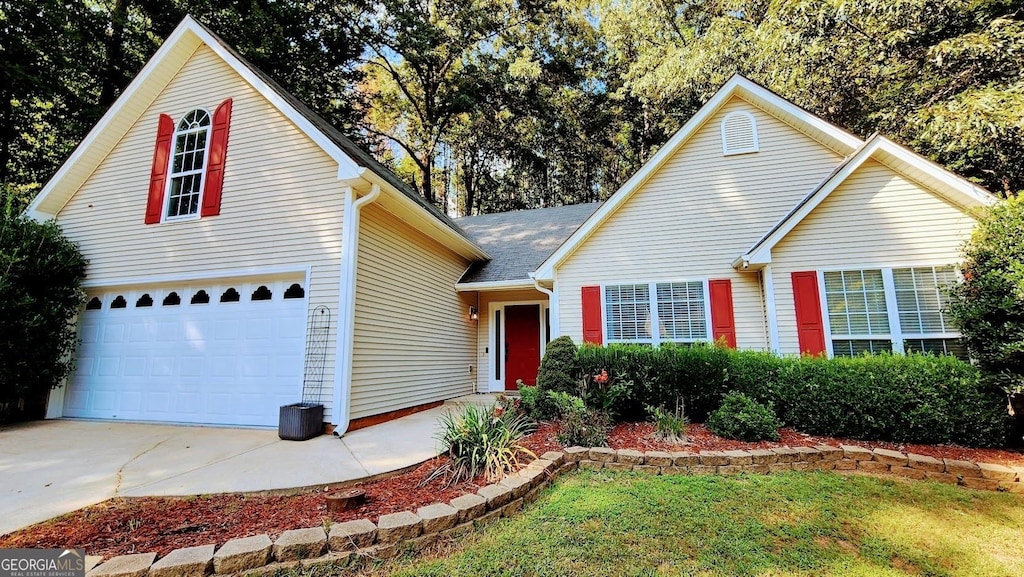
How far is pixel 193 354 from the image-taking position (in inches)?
273

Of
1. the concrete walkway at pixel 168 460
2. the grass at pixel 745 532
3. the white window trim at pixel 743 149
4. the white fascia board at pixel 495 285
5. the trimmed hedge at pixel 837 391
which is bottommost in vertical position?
the grass at pixel 745 532

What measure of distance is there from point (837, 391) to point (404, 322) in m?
6.75

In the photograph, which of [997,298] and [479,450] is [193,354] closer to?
[479,450]

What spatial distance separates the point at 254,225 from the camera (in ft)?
22.9

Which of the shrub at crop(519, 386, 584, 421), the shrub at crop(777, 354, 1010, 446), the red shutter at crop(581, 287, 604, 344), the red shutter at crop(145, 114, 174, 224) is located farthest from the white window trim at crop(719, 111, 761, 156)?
the red shutter at crop(145, 114, 174, 224)

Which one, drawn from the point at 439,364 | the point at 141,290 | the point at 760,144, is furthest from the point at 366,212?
the point at 760,144

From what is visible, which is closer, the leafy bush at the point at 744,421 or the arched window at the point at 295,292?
the leafy bush at the point at 744,421

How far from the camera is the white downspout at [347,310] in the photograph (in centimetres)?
598

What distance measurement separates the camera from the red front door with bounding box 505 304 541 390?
33.7ft

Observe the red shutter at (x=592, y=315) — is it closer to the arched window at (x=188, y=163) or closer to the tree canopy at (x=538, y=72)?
the tree canopy at (x=538, y=72)

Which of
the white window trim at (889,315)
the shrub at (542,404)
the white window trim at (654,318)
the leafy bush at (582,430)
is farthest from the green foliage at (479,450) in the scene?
the white window trim at (889,315)

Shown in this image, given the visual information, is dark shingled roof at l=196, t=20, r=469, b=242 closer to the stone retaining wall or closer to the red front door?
the red front door

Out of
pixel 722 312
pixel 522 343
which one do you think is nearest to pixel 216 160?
pixel 522 343

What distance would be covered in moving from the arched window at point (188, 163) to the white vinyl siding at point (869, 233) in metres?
10.4
